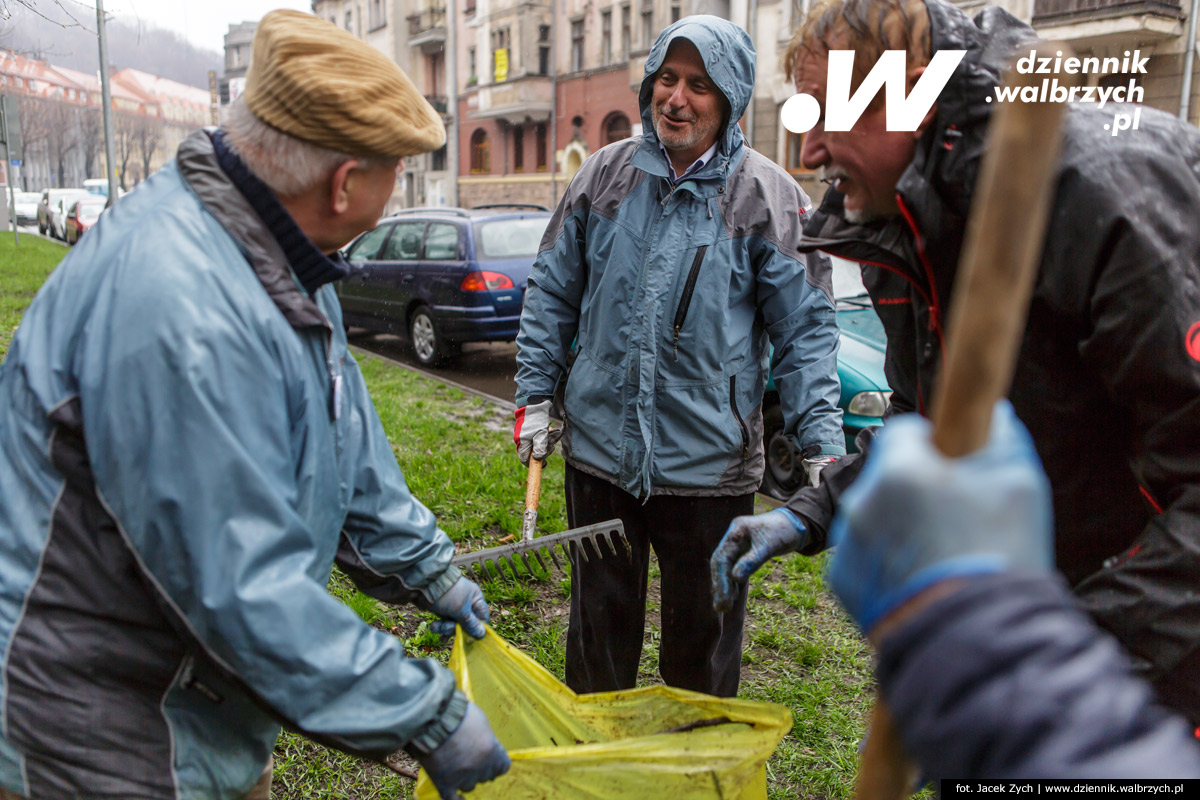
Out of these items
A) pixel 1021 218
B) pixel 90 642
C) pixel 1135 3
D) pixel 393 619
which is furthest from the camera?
pixel 1135 3

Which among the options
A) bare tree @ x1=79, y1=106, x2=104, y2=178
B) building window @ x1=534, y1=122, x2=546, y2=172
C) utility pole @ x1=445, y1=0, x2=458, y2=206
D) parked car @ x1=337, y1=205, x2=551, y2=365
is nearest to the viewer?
parked car @ x1=337, y1=205, x2=551, y2=365

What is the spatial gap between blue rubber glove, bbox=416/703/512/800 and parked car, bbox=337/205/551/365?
7.48 meters

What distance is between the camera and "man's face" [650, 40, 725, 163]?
252 centimetres

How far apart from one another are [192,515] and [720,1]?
6792 mm

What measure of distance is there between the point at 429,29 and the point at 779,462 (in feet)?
132

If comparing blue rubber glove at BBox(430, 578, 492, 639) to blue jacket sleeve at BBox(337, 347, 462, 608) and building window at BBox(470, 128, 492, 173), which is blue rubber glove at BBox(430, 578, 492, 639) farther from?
building window at BBox(470, 128, 492, 173)

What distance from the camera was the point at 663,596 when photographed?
271 centimetres

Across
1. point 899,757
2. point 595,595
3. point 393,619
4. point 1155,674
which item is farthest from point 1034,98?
point 393,619

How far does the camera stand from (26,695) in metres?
1.29

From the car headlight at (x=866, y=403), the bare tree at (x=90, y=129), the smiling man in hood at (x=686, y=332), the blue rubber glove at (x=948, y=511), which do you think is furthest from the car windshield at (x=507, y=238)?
the bare tree at (x=90, y=129)

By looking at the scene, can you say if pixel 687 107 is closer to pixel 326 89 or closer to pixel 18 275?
pixel 326 89

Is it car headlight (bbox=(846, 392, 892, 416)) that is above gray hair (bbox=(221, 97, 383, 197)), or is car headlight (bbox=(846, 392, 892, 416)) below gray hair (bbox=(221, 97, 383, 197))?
below

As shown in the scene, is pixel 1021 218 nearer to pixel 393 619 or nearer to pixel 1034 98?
pixel 1034 98

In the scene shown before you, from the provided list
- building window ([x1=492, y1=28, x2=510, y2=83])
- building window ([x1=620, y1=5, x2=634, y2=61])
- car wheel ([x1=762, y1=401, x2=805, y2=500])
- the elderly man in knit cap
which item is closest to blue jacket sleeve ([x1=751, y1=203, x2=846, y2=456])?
the elderly man in knit cap
